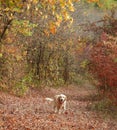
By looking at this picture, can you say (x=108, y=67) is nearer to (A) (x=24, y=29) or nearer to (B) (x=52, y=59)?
(A) (x=24, y=29)

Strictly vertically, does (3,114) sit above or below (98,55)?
below

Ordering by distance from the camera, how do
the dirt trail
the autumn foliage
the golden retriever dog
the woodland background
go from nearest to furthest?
1. the dirt trail
2. the woodland background
3. the golden retriever dog
4. the autumn foliage

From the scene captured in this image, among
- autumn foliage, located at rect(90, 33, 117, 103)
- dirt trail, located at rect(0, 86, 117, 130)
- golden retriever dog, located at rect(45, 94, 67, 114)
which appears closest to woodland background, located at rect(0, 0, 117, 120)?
→ autumn foliage, located at rect(90, 33, 117, 103)

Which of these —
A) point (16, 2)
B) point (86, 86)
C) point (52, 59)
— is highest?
point (16, 2)

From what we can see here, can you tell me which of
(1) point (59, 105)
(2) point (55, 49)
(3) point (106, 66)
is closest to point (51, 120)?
(1) point (59, 105)

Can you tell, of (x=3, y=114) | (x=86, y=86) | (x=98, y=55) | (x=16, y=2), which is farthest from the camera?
(x=86, y=86)

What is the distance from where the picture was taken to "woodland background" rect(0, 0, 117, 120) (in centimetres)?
1577

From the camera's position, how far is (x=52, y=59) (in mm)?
32438

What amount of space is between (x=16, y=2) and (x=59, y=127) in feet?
13.3

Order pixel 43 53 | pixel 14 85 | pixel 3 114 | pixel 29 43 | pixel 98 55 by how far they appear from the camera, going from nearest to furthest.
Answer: pixel 3 114 < pixel 98 55 < pixel 14 85 < pixel 29 43 < pixel 43 53

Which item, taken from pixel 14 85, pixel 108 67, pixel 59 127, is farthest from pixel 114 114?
pixel 14 85

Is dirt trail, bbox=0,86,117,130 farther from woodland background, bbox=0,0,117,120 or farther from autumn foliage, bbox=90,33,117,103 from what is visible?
woodland background, bbox=0,0,117,120

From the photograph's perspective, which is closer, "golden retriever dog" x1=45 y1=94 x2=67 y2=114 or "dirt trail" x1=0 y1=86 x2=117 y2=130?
"dirt trail" x1=0 y1=86 x2=117 y2=130

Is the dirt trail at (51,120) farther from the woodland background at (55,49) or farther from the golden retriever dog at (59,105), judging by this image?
the woodland background at (55,49)
